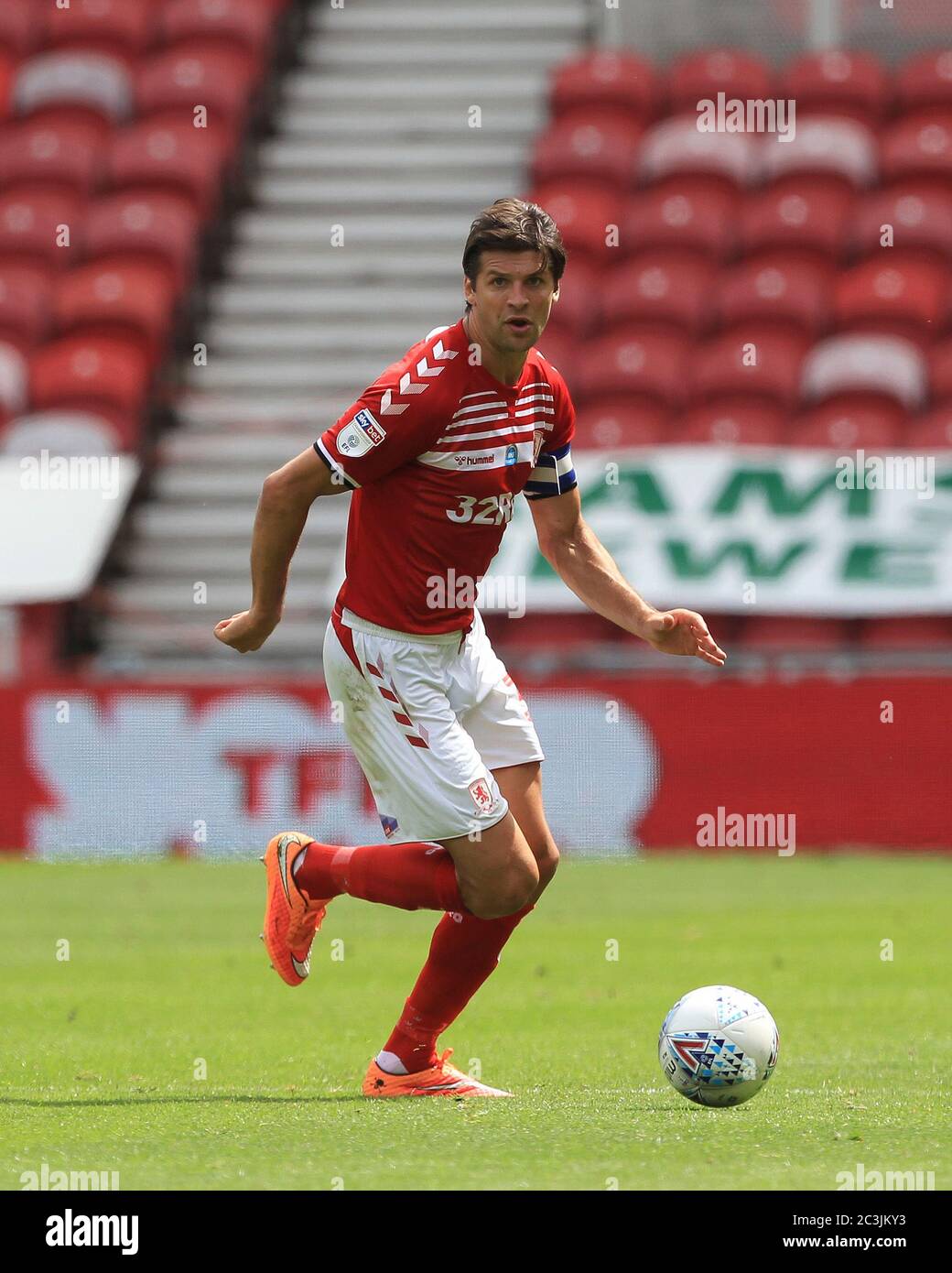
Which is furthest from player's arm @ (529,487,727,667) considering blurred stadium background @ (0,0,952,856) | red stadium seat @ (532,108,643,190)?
red stadium seat @ (532,108,643,190)

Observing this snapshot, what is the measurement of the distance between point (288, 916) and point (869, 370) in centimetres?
1185

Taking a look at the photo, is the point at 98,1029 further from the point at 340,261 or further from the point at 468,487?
the point at 340,261

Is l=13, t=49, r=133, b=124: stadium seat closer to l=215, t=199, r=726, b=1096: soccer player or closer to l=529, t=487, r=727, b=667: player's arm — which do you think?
l=529, t=487, r=727, b=667: player's arm

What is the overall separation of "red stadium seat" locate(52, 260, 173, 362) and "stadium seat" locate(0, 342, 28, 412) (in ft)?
2.20

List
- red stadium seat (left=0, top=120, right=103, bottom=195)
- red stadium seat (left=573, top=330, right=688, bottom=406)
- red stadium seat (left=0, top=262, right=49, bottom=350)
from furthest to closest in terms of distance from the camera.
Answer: red stadium seat (left=0, top=120, right=103, bottom=195), red stadium seat (left=0, top=262, right=49, bottom=350), red stadium seat (left=573, top=330, right=688, bottom=406)

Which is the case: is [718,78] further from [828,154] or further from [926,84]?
[926,84]

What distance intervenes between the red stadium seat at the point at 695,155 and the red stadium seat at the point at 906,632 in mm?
5890

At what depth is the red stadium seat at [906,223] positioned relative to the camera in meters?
18.6

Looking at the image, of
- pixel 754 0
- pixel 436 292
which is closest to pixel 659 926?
pixel 436 292

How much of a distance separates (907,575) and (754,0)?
26.9ft

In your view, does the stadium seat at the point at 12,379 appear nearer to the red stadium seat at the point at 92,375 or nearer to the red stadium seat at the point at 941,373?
the red stadium seat at the point at 92,375

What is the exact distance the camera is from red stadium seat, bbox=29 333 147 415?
17688 millimetres

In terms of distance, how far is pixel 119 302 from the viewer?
731 inches

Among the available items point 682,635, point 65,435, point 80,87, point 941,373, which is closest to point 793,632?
point 941,373
